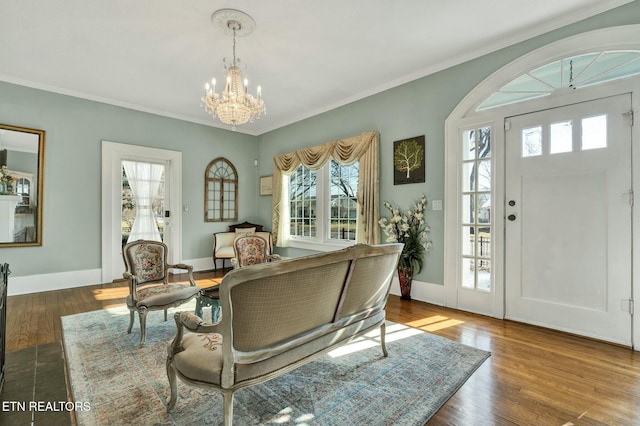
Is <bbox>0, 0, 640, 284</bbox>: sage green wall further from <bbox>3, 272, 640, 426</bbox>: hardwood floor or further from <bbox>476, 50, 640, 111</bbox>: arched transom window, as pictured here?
<bbox>3, 272, 640, 426</bbox>: hardwood floor

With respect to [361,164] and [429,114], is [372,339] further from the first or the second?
[429,114]

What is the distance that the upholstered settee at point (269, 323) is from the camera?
51.7 inches

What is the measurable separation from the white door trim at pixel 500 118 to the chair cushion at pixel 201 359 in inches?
112

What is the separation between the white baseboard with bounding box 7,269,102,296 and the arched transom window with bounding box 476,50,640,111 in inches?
231

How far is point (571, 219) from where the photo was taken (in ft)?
8.92

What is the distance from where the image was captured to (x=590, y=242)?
262 centimetres

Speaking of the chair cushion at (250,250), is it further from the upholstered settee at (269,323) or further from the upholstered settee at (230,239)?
the upholstered settee at (269,323)

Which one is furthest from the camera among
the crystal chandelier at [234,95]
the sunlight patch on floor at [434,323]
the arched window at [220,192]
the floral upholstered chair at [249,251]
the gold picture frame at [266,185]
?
the gold picture frame at [266,185]

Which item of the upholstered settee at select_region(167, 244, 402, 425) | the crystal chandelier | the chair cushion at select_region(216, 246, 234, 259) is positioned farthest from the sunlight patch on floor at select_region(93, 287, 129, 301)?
the upholstered settee at select_region(167, 244, 402, 425)

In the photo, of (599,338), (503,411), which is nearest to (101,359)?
(503,411)

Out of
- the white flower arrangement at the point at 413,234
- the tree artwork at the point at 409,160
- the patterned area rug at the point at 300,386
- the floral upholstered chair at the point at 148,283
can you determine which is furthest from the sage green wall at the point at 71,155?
the white flower arrangement at the point at 413,234

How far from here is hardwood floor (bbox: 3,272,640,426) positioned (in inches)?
63.7

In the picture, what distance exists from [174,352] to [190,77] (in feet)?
11.6

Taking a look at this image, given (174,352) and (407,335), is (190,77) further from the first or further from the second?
(407,335)
